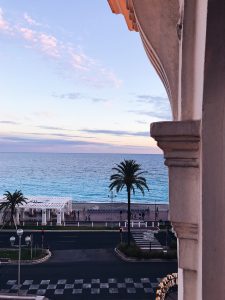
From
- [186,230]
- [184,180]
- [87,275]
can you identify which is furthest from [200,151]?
[87,275]

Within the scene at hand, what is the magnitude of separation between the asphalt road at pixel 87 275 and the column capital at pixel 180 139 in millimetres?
24721

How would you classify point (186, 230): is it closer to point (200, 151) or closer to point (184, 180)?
point (184, 180)

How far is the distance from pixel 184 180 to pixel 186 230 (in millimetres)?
421

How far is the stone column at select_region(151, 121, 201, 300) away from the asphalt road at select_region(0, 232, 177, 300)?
2430 cm

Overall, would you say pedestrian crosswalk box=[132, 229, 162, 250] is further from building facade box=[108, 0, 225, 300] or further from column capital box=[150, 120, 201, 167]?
column capital box=[150, 120, 201, 167]

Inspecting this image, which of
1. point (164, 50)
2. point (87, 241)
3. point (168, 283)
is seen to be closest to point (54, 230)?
point (87, 241)

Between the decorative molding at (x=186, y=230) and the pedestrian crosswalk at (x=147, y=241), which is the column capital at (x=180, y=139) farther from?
the pedestrian crosswalk at (x=147, y=241)

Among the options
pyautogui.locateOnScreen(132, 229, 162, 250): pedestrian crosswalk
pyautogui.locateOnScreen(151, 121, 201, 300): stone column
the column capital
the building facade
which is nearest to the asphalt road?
pyautogui.locateOnScreen(132, 229, 162, 250): pedestrian crosswalk

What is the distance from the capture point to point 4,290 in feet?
90.4

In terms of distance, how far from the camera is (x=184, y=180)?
10.5 ft

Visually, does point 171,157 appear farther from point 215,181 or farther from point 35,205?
point 35,205

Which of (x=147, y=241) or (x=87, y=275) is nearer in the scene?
(x=87, y=275)

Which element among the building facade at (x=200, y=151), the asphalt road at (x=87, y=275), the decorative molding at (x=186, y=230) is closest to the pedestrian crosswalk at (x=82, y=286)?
the asphalt road at (x=87, y=275)

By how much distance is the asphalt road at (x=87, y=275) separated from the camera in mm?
27109
